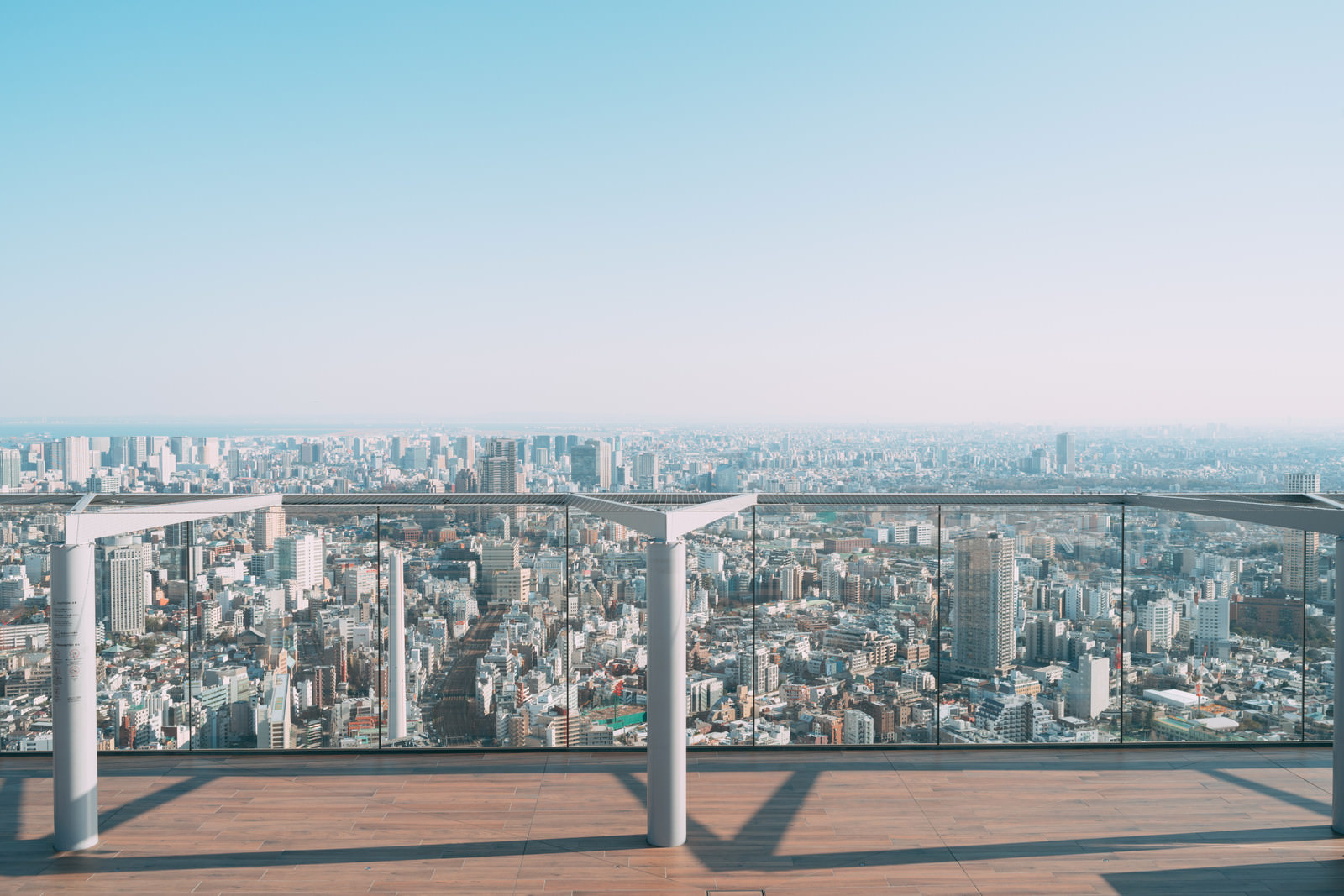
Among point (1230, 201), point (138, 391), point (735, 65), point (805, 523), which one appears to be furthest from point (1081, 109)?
point (138, 391)

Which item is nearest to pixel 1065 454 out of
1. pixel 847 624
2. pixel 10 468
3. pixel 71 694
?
pixel 847 624

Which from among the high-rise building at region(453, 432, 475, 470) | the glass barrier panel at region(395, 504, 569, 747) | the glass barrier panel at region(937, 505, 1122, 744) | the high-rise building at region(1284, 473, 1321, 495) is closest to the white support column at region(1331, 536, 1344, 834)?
the glass barrier panel at region(937, 505, 1122, 744)

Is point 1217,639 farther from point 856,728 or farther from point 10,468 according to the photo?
point 10,468

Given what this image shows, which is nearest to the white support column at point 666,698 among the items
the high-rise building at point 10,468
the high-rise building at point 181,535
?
the high-rise building at point 181,535

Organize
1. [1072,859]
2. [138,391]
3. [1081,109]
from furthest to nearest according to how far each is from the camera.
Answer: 1. [138,391]
2. [1081,109]
3. [1072,859]

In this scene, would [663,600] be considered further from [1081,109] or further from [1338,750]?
[1081,109]

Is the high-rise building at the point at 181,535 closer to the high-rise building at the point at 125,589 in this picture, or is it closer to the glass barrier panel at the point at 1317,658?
the high-rise building at the point at 125,589
